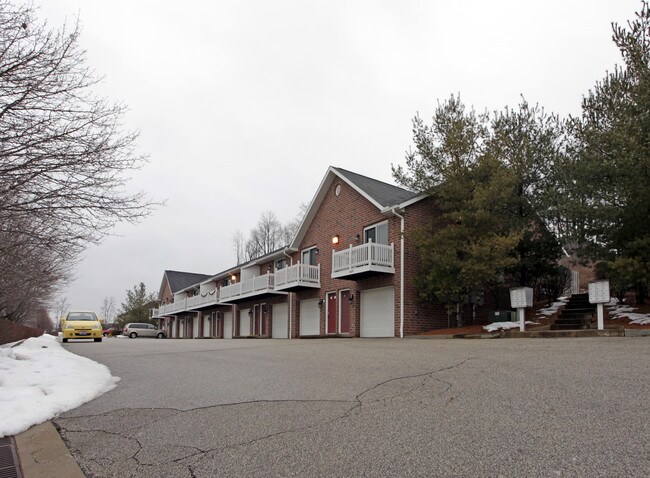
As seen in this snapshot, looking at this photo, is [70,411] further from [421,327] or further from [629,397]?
[421,327]

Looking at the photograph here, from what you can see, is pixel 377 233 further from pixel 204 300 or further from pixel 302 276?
pixel 204 300

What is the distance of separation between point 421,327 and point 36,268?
1315 cm

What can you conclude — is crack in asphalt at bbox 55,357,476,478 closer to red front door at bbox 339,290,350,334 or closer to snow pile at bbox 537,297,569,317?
snow pile at bbox 537,297,569,317

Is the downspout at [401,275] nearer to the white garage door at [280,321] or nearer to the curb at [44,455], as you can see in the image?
the white garage door at [280,321]

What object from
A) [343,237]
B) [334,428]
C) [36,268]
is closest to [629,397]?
[334,428]

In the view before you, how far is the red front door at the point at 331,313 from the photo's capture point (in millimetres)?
23375

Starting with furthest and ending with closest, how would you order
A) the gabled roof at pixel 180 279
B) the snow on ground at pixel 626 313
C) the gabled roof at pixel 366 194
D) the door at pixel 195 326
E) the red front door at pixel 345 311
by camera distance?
the gabled roof at pixel 180 279
the door at pixel 195 326
the red front door at pixel 345 311
the gabled roof at pixel 366 194
the snow on ground at pixel 626 313

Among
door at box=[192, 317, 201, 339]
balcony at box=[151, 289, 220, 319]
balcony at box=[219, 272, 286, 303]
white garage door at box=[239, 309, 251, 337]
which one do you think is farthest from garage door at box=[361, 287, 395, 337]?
door at box=[192, 317, 201, 339]

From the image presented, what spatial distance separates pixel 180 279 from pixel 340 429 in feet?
176

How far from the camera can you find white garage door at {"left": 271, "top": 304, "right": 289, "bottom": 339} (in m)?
28.2

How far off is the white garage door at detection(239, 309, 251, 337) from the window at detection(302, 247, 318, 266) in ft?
27.2

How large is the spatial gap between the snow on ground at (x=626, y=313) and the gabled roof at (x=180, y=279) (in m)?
43.0

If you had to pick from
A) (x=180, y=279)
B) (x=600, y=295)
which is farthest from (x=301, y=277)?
(x=180, y=279)

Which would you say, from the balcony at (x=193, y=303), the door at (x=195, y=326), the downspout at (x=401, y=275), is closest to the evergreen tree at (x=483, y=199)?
the downspout at (x=401, y=275)
